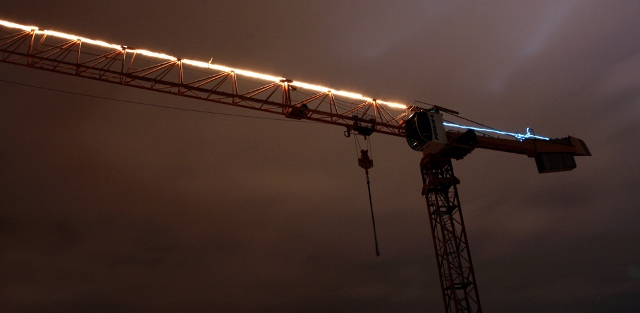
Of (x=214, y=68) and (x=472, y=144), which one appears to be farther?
(x=472, y=144)

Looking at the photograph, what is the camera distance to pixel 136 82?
31.2 m

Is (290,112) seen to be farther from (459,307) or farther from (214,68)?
(459,307)

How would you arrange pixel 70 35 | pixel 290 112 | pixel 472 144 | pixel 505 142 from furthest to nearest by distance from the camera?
pixel 505 142, pixel 472 144, pixel 290 112, pixel 70 35

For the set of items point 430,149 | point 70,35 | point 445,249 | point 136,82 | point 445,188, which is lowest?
point 445,249

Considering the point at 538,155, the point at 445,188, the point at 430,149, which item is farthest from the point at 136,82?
the point at 538,155

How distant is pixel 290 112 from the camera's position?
32.7m

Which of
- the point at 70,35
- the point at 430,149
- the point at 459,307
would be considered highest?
the point at 70,35

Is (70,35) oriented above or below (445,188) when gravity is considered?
above

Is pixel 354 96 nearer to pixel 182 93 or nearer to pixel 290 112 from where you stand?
pixel 290 112

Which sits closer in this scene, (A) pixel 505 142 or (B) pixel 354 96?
(B) pixel 354 96

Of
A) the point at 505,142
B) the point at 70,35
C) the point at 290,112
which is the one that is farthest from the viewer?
the point at 505,142

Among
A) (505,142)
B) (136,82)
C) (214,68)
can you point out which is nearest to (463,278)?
(505,142)

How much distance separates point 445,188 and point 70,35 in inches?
1081

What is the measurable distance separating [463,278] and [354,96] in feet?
49.3
